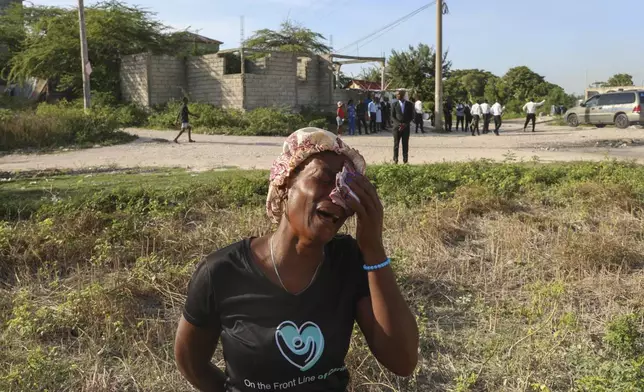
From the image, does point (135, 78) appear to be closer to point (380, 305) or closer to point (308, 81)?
point (308, 81)

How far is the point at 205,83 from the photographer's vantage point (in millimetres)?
26516

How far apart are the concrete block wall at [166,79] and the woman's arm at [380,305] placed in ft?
86.2

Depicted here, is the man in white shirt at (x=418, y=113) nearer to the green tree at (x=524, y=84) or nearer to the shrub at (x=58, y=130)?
the shrub at (x=58, y=130)

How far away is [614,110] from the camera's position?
80.1 feet

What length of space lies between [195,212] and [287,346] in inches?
175

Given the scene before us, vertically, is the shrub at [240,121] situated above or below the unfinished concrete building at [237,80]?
below

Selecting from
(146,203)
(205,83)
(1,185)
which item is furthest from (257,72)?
(146,203)

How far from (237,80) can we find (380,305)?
78.5 feet

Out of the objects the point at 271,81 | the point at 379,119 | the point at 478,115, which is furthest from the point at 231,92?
the point at 478,115

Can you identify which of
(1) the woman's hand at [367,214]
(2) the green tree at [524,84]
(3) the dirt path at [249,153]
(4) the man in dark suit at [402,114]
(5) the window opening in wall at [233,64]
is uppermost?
(2) the green tree at [524,84]

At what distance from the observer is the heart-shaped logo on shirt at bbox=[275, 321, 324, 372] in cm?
177

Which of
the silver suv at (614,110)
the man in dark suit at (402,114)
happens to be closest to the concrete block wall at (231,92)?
the man in dark suit at (402,114)

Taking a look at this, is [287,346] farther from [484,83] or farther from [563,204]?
[484,83]

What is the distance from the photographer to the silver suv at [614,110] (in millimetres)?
23453
